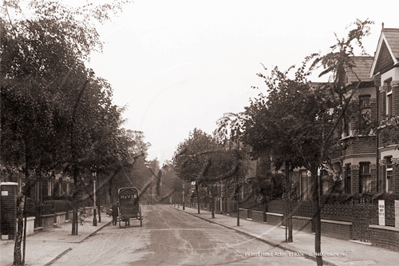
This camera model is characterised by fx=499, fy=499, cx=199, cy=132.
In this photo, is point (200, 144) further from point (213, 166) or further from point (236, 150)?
point (236, 150)

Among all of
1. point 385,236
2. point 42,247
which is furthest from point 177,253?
point 385,236

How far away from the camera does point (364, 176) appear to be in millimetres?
27547

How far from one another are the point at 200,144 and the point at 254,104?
112 ft

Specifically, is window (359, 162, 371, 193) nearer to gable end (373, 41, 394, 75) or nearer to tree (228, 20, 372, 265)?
gable end (373, 41, 394, 75)

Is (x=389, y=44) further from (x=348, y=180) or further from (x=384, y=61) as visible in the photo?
(x=348, y=180)

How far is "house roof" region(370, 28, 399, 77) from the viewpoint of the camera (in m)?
22.7

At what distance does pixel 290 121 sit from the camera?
14.2 m

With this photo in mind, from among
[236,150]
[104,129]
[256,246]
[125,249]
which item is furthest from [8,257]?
[236,150]

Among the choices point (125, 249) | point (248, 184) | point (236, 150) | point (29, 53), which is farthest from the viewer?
point (248, 184)

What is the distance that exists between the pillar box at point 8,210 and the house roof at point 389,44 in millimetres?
17552

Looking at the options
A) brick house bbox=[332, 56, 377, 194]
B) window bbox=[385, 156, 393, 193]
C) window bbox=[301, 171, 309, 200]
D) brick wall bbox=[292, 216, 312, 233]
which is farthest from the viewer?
window bbox=[301, 171, 309, 200]

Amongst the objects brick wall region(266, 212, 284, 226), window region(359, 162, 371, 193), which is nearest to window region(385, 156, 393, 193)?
window region(359, 162, 371, 193)

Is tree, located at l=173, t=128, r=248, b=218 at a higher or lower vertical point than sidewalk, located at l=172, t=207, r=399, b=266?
higher

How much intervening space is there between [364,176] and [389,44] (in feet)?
25.7
